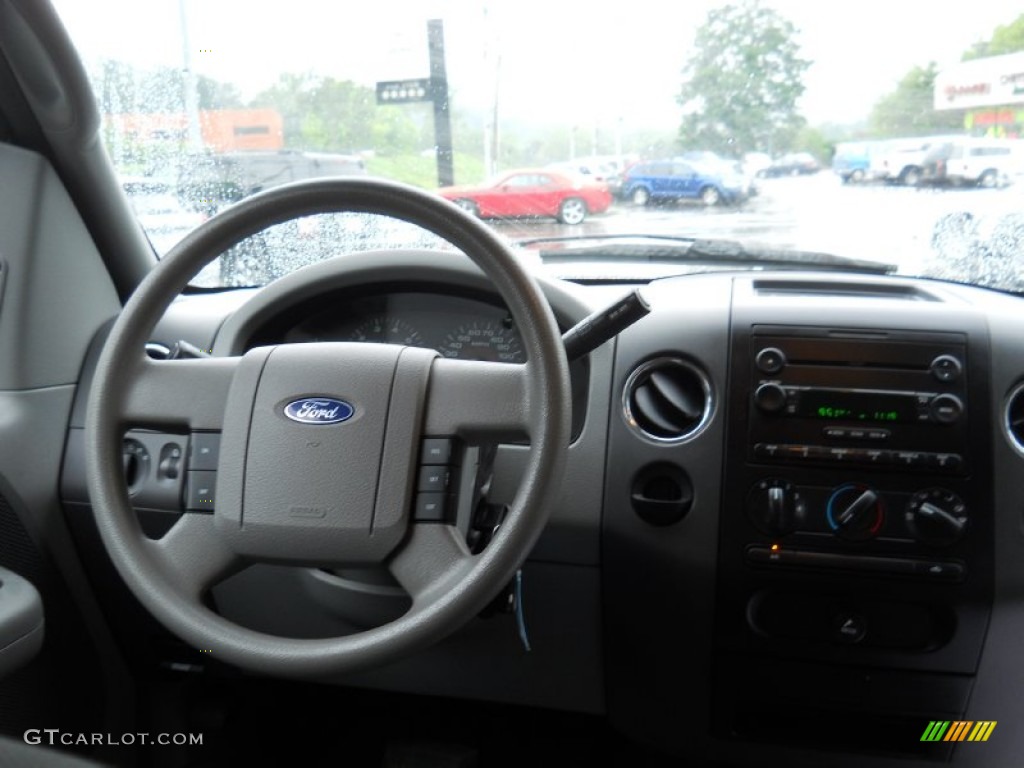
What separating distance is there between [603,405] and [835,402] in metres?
0.44

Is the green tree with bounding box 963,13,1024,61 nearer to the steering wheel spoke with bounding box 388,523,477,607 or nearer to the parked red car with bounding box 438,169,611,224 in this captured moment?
the parked red car with bounding box 438,169,611,224

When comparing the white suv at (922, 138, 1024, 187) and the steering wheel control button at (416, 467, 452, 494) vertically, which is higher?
the white suv at (922, 138, 1024, 187)

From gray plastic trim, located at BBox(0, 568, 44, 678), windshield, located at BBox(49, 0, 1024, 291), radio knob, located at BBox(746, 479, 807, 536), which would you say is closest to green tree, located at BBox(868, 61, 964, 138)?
windshield, located at BBox(49, 0, 1024, 291)

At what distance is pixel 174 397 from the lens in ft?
5.05

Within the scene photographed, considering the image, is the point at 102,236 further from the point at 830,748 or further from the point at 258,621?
the point at 830,748

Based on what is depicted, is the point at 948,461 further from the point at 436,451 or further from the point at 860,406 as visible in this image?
the point at 436,451

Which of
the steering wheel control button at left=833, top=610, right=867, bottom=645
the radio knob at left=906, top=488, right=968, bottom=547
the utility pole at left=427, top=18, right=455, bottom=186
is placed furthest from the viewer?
the utility pole at left=427, top=18, right=455, bottom=186

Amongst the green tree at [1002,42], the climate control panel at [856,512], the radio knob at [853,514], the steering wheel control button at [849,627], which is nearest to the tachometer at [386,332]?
the climate control panel at [856,512]

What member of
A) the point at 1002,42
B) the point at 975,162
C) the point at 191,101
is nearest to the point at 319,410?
the point at 191,101

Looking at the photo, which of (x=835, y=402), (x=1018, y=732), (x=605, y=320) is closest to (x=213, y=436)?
(x=605, y=320)

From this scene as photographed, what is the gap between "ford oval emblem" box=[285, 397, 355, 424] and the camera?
1477mm

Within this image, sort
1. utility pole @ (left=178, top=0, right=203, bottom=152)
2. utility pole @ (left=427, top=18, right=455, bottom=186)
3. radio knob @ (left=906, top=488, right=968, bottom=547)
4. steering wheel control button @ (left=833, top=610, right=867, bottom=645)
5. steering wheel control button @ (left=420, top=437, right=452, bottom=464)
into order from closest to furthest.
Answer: steering wheel control button @ (left=420, top=437, right=452, bottom=464)
radio knob @ (left=906, top=488, right=968, bottom=547)
steering wheel control button @ (left=833, top=610, right=867, bottom=645)
utility pole @ (left=427, top=18, right=455, bottom=186)
utility pole @ (left=178, top=0, right=203, bottom=152)

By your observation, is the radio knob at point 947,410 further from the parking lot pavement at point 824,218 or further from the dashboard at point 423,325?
the dashboard at point 423,325

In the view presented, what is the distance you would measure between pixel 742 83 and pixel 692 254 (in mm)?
399
